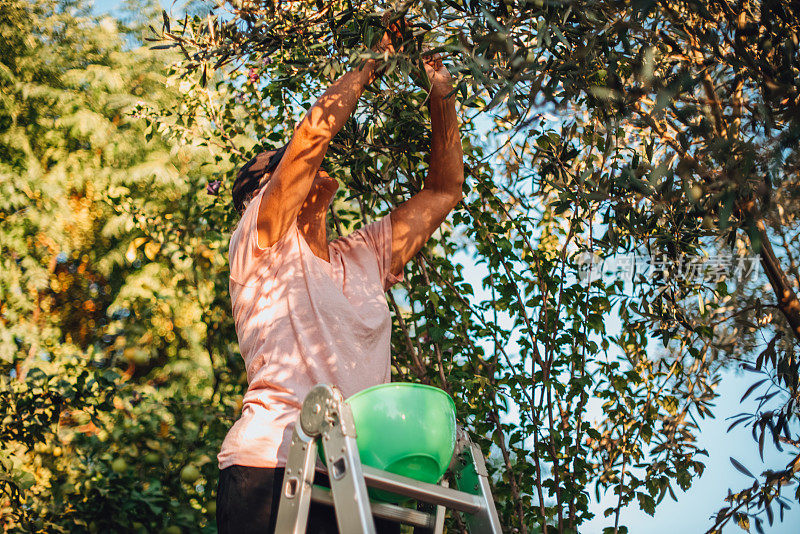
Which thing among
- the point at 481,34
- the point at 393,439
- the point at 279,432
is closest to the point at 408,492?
the point at 393,439

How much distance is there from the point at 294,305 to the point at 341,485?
600 millimetres

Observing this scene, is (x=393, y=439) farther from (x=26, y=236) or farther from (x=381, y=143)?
(x=26, y=236)

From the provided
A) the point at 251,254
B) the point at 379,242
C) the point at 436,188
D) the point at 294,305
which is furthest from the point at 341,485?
the point at 436,188

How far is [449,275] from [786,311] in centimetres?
123

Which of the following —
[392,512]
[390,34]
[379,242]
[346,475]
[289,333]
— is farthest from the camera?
[379,242]

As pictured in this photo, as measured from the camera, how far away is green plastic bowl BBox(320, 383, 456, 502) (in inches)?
55.0

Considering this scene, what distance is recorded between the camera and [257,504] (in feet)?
5.07

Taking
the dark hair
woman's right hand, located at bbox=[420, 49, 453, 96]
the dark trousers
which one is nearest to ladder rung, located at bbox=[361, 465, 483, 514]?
the dark trousers

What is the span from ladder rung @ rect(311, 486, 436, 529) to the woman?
138 millimetres

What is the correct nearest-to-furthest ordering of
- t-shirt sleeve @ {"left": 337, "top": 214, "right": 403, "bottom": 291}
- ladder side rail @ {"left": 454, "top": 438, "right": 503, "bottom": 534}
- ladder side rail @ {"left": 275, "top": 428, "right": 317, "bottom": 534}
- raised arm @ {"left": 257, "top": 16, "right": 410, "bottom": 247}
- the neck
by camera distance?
1. ladder side rail @ {"left": 275, "top": 428, "right": 317, "bottom": 534}
2. ladder side rail @ {"left": 454, "top": 438, "right": 503, "bottom": 534}
3. raised arm @ {"left": 257, "top": 16, "right": 410, "bottom": 247}
4. the neck
5. t-shirt sleeve @ {"left": 337, "top": 214, "right": 403, "bottom": 291}

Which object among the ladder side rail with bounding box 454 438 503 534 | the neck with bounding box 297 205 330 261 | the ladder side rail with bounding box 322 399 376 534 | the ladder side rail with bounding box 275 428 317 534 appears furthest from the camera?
the neck with bounding box 297 205 330 261

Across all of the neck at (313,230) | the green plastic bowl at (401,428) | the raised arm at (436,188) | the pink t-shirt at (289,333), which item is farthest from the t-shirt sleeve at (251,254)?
the green plastic bowl at (401,428)

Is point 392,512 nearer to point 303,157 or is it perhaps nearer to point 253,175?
point 303,157

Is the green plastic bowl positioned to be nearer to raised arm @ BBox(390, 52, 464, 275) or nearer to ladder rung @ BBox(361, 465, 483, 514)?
ladder rung @ BBox(361, 465, 483, 514)
